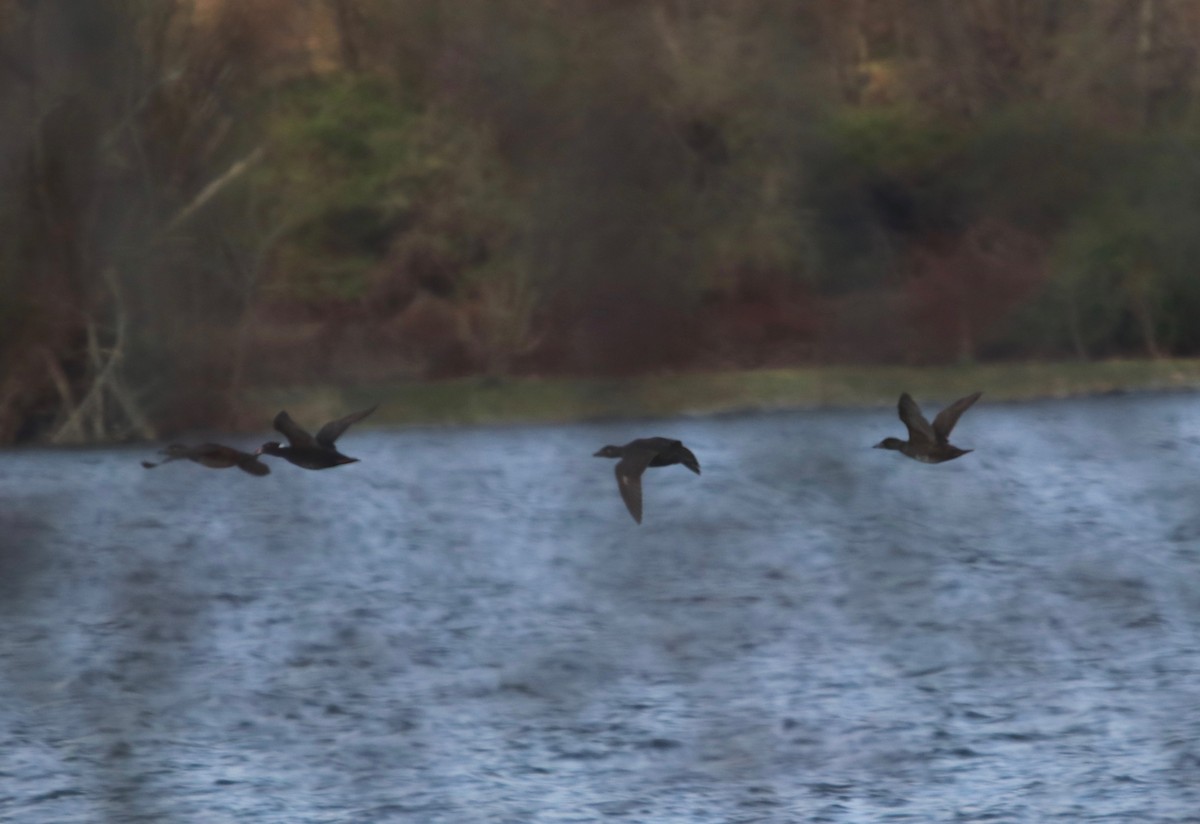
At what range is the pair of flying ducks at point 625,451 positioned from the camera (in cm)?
786

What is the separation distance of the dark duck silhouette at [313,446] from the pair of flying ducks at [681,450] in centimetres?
114

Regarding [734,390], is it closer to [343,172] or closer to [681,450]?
[343,172]

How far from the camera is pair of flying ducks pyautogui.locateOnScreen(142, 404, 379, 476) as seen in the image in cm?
812

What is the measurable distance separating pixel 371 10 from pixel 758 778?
41.7 ft

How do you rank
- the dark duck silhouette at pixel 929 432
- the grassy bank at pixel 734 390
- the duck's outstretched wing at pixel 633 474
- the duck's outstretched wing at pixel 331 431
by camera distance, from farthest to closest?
the grassy bank at pixel 734 390 < the dark duck silhouette at pixel 929 432 < the duck's outstretched wing at pixel 331 431 < the duck's outstretched wing at pixel 633 474

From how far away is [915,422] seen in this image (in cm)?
902

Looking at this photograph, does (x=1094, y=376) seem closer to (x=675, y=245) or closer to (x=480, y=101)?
(x=675, y=245)

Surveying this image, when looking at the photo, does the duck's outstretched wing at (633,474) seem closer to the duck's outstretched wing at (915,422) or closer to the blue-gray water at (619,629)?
the duck's outstretched wing at (915,422)

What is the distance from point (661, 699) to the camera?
61.2 ft

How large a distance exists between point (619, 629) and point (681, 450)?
42.4 feet

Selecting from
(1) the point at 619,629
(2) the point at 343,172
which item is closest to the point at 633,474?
(1) the point at 619,629

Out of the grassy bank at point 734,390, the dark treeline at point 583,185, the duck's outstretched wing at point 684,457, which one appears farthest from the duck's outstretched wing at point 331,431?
the grassy bank at point 734,390

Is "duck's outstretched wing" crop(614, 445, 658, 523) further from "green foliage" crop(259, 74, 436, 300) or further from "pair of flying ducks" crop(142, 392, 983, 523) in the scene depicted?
"green foliage" crop(259, 74, 436, 300)

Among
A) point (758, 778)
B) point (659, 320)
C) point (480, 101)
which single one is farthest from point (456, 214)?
point (758, 778)
